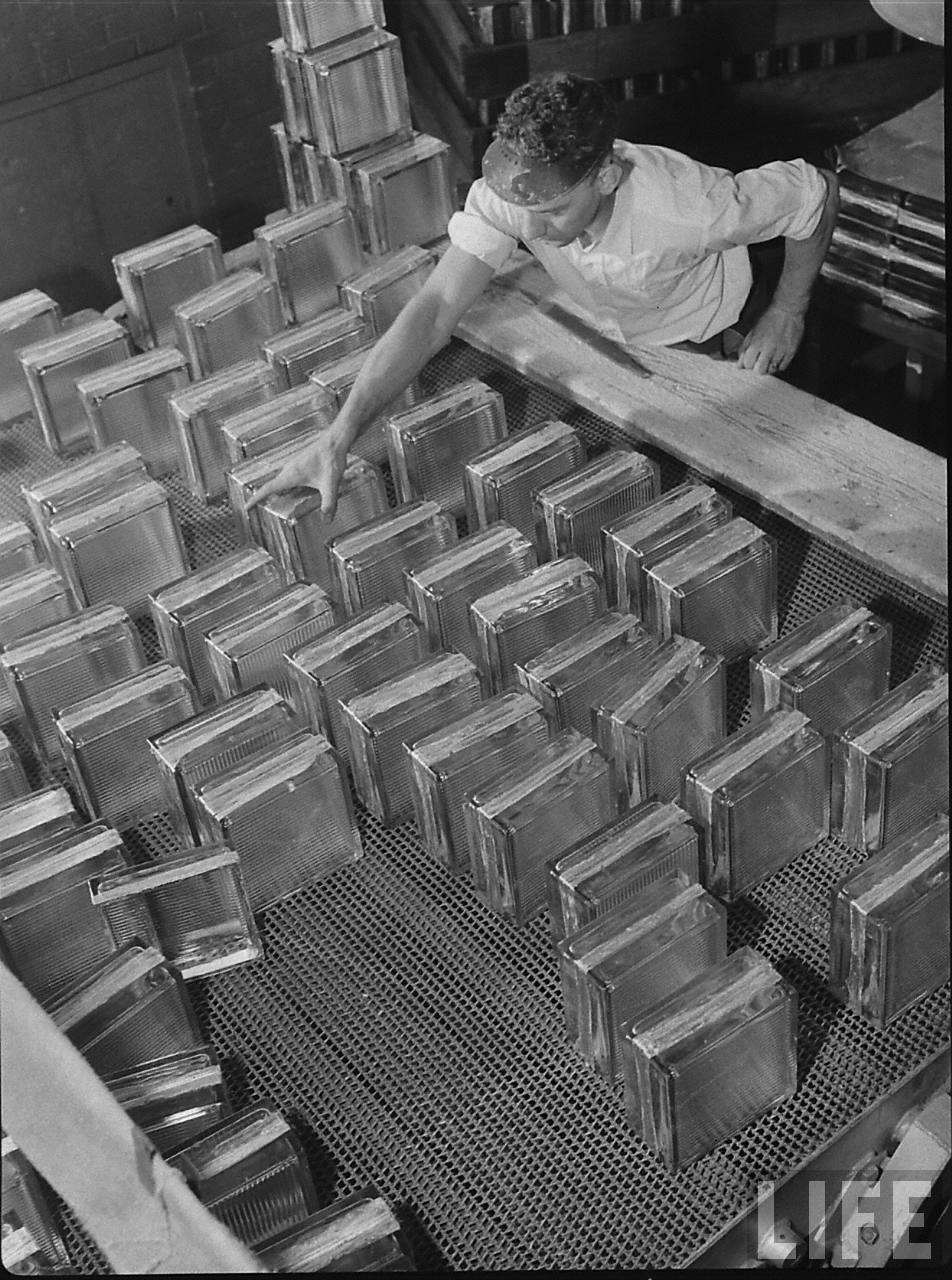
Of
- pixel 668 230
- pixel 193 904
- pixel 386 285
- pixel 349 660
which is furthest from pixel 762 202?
pixel 193 904

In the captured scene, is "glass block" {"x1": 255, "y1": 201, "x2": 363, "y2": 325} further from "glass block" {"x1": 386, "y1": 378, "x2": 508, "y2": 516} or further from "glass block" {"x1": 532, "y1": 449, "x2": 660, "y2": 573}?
"glass block" {"x1": 532, "y1": 449, "x2": 660, "y2": 573}

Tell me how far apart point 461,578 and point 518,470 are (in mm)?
262

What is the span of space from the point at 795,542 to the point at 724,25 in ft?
6.93

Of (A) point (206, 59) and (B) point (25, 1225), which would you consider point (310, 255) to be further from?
(B) point (25, 1225)

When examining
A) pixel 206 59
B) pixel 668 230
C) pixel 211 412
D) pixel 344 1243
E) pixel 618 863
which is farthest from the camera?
pixel 206 59

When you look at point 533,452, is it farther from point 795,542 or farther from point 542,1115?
point 542,1115

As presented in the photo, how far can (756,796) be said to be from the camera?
195cm

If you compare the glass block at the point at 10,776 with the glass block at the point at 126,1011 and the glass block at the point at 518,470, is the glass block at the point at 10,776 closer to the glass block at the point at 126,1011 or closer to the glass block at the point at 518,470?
the glass block at the point at 126,1011

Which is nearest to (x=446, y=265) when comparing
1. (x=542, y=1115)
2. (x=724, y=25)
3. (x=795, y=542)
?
(x=795, y=542)

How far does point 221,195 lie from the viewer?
4.70 meters

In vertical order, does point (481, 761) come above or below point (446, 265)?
below

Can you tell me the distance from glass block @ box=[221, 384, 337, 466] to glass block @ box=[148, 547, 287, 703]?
11.0 inches

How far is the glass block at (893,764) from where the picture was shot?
1.98m

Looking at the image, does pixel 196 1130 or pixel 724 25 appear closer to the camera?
pixel 196 1130
